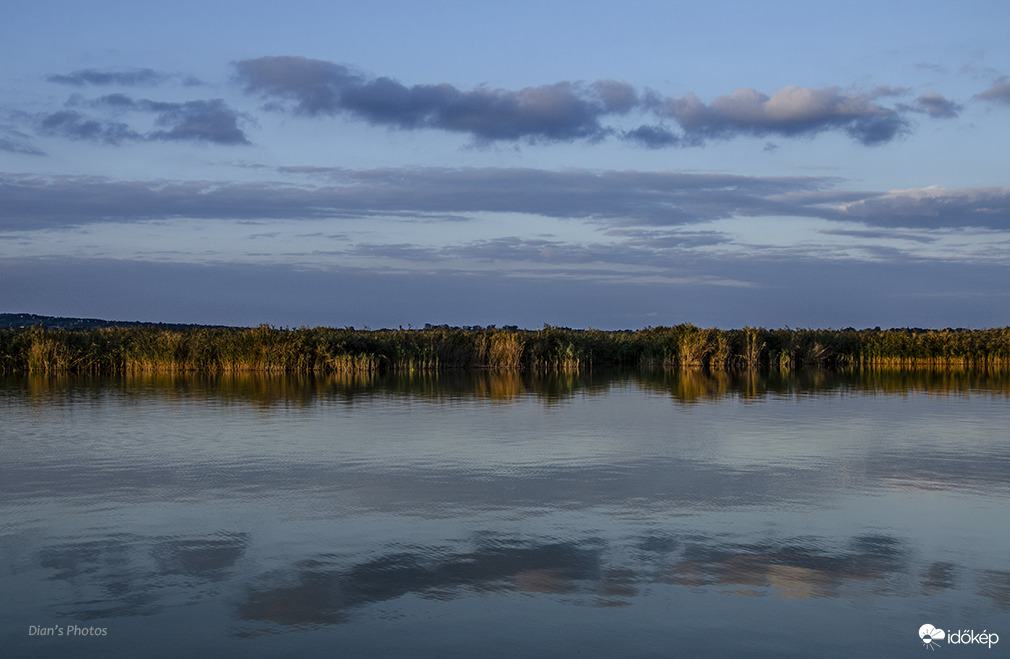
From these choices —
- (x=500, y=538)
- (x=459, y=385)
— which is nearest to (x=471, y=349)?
(x=459, y=385)

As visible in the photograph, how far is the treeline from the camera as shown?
112 ft

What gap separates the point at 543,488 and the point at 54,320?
3562 inches

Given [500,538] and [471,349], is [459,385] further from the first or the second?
[500,538]

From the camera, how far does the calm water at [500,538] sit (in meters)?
5.38

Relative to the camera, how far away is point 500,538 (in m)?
7.29

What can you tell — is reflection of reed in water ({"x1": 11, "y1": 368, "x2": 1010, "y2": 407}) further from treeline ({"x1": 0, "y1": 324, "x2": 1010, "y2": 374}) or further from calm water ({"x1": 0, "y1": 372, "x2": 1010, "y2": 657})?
calm water ({"x1": 0, "y1": 372, "x2": 1010, "y2": 657})

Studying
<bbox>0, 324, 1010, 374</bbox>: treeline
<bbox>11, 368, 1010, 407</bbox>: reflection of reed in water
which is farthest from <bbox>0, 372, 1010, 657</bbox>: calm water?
<bbox>0, 324, 1010, 374</bbox>: treeline

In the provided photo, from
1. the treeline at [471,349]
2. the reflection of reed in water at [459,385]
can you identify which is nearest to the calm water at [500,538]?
the reflection of reed in water at [459,385]

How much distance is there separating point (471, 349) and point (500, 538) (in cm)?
3131

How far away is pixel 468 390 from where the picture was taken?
939 inches

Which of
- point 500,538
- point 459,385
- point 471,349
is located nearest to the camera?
point 500,538

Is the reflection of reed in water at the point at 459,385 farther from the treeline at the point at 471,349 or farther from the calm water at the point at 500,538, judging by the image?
the calm water at the point at 500,538

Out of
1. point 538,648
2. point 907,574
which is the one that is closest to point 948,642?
point 907,574

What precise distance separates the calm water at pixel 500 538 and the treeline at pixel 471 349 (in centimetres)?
1988
